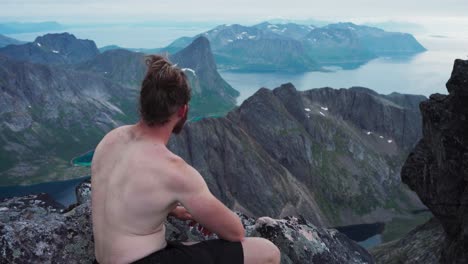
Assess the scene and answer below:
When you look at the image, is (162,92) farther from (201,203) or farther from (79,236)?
(79,236)

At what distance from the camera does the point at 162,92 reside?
7.57 m

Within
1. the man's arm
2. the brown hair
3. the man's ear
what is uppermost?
the brown hair

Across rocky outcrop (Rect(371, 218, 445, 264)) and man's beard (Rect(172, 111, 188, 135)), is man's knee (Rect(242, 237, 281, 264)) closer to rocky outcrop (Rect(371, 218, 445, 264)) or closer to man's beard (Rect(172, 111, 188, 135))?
man's beard (Rect(172, 111, 188, 135))

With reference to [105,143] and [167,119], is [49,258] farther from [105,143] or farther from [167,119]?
[167,119]

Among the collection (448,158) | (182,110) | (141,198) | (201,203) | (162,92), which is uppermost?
(162,92)

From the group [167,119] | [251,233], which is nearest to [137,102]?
[167,119]

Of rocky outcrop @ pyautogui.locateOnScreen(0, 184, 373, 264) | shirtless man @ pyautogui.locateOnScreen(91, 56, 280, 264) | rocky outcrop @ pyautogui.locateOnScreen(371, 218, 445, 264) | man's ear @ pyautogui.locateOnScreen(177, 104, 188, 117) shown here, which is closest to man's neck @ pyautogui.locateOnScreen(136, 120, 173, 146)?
shirtless man @ pyautogui.locateOnScreen(91, 56, 280, 264)

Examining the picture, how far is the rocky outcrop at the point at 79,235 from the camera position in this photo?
1083cm

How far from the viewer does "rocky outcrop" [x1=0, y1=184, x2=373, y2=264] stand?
35.5 feet

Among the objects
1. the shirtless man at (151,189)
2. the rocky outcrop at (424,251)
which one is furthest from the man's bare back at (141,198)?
the rocky outcrop at (424,251)

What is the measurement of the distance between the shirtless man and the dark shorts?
0.06 feet

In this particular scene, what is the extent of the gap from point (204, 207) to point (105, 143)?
2.44 m

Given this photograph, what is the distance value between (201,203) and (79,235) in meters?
5.39

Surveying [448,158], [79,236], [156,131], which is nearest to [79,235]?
[79,236]
